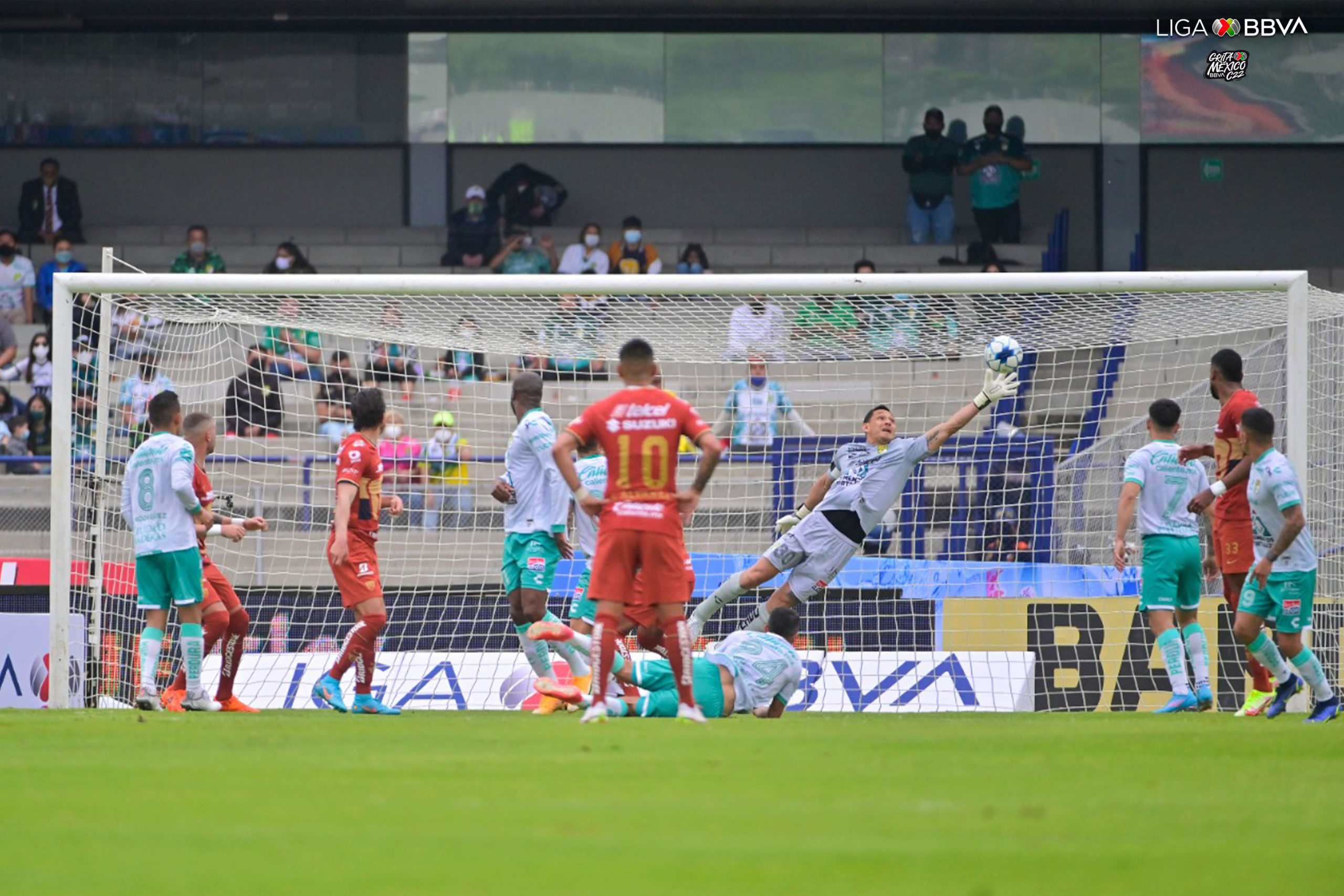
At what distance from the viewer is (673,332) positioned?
14.5 meters

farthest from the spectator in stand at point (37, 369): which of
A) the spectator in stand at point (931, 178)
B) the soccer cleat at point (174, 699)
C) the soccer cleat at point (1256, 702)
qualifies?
the soccer cleat at point (1256, 702)

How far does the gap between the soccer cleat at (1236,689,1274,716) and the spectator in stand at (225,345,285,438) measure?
29.7 ft

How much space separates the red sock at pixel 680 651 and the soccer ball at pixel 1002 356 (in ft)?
11.3

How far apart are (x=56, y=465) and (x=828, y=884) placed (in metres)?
9.13

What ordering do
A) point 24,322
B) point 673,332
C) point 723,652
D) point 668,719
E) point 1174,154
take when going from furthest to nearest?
point 1174,154
point 24,322
point 673,332
point 723,652
point 668,719

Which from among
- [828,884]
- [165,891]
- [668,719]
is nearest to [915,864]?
[828,884]

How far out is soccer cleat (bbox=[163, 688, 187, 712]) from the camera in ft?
37.2

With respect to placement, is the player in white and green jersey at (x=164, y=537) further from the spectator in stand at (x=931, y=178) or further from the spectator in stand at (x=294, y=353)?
the spectator in stand at (x=931, y=178)

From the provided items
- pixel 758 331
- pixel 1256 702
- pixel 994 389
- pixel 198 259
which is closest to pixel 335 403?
pixel 758 331

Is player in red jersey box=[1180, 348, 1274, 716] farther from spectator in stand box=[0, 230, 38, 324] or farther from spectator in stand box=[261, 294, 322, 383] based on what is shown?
spectator in stand box=[0, 230, 38, 324]

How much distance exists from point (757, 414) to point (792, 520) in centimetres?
420

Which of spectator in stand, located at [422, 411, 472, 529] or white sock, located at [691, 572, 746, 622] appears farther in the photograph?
spectator in stand, located at [422, 411, 472, 529]

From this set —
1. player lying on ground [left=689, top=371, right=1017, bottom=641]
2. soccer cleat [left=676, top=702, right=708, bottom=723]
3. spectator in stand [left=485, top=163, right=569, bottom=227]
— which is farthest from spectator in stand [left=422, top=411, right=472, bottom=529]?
spectator in stand [left=485, top=163, right=569, bottom=227]

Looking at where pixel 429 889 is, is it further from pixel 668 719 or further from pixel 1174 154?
pixel 1174 154
